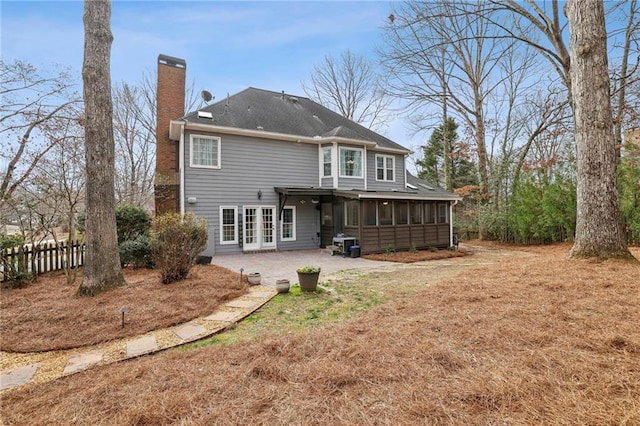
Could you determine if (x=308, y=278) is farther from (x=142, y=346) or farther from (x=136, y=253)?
(x=136, y=253)

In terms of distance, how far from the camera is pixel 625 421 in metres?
1.55

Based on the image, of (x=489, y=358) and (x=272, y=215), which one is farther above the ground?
(x=272, y=215)

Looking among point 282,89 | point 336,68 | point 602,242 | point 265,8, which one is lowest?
point 602,242

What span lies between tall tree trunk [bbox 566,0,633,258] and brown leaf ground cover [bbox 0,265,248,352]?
20.9ft

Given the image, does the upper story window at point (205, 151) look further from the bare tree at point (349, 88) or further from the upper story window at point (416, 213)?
the bare tree at point (349, 88)

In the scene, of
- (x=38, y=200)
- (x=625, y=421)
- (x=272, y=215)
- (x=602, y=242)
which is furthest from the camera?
(x=272, y=215)

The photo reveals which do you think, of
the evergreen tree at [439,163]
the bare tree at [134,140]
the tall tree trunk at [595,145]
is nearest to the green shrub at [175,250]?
the tall tree trunk at [595,145]

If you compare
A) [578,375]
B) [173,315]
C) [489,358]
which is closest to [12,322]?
[173,315]

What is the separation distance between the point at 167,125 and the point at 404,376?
44.4ft

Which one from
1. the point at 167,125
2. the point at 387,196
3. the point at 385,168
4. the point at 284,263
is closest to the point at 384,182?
the point at 385,168

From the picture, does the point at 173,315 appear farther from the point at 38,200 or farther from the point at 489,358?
the point at 38,200

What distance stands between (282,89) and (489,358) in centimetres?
1684

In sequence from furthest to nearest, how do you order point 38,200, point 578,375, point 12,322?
point 38,200 < point 12,322 < point 578,375

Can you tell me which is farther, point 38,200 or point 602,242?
point 38,200
